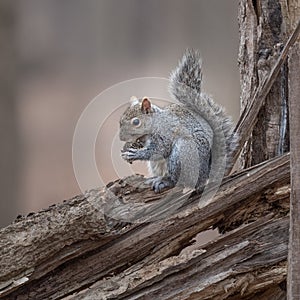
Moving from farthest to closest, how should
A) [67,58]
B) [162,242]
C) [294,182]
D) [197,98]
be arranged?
[67,58]
[197,98]
[162,242]
[294,182]

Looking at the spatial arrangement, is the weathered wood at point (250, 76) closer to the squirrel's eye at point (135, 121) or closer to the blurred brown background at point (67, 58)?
the squirrel's eye at point (135, 121)

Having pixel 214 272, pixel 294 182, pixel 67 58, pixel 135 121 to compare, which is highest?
pixel 67 58

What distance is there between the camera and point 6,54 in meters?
1.94

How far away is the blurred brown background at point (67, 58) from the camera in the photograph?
1915 mm

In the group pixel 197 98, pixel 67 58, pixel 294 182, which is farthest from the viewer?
pixel 67 58

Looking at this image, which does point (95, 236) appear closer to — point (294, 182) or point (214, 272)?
point (214, 272)

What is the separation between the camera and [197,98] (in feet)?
4.28

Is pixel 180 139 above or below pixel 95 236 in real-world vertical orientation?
above

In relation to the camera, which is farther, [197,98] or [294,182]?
[197,98]

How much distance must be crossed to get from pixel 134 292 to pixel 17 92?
95 cm

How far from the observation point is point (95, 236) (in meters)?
1.16

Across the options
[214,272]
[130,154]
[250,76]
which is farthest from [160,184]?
[250,76]

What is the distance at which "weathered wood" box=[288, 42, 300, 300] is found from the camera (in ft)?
3.52

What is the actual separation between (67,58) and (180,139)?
0.78 m
